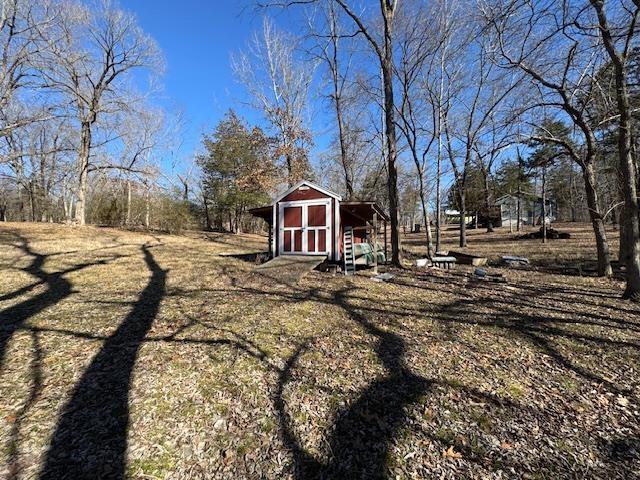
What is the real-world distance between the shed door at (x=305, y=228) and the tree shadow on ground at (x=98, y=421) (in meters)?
7.99

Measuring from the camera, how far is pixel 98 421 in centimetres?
292

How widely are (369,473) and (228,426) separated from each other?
138cm

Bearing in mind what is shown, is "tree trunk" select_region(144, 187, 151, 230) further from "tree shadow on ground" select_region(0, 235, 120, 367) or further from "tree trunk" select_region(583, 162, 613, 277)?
"tree trunk" select_region(583, 162, 613, 277)

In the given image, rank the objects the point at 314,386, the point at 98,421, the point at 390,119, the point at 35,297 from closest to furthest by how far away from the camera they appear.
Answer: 1. the point at 98,421
2. the point at 314,386
3. the point at 35,297
4. the point at 390,119

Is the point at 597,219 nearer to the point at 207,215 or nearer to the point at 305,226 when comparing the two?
the point at 305,226

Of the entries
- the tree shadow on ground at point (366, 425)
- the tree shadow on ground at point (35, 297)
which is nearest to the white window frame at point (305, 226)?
the tree shadow on ground at point (35, 297)

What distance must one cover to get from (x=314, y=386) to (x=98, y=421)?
218 centimetres

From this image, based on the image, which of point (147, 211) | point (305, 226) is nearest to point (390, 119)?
point (305, 226)

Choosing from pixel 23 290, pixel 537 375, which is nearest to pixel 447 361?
pixel 537 375

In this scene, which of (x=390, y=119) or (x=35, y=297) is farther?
(x=390, y=119)

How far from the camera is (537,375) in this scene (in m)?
3.87

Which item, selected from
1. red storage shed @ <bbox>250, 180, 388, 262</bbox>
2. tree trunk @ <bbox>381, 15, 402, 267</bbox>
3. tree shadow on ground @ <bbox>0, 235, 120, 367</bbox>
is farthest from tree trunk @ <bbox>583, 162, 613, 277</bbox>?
tree shadow on ground @ <bbox>0, 235, 120, 367</bbox>

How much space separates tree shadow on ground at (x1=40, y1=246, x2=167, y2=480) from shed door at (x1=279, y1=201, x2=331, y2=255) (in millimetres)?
7988

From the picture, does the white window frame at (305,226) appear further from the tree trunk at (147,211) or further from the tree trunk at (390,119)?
the tree trunk at (147,211)
